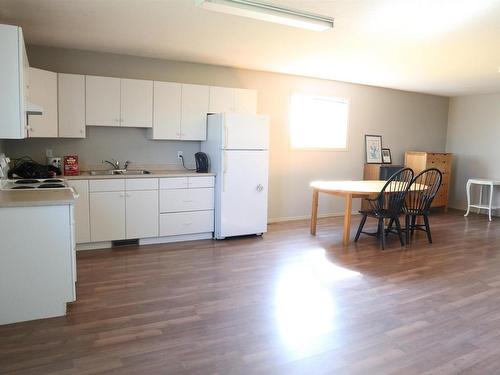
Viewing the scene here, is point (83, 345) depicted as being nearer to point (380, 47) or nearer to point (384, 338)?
point (384, 338)

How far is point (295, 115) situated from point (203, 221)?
2367 mm

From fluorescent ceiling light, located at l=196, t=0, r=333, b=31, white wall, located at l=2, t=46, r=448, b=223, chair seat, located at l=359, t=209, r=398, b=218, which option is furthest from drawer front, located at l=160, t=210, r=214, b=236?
fluorescent ceiling light, located at l=196, t=0, r=333, b=31

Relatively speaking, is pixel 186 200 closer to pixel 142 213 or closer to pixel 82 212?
pixel 142 213

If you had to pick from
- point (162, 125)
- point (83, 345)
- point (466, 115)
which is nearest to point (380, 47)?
point (162, 125)

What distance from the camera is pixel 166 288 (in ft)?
10.6

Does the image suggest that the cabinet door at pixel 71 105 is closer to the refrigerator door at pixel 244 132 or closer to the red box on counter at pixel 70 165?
the red box on counter at pixel 70 165

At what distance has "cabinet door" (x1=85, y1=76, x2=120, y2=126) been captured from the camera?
428 cm

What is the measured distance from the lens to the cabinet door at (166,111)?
4.61 meters

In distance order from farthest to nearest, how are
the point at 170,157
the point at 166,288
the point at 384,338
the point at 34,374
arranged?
the point at 170,157
the point at 166,288
the point at 384,338
the point at 34,374

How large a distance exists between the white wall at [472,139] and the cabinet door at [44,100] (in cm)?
717

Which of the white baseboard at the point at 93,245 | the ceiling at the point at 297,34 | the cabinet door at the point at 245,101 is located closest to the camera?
the ceiling at the point at 297,34

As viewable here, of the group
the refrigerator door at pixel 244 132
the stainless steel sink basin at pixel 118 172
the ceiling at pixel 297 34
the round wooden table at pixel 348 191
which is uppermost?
the ceiling at pixel 297 34

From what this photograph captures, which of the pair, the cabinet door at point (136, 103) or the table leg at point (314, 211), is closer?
the cabinet door at point (136, 103)

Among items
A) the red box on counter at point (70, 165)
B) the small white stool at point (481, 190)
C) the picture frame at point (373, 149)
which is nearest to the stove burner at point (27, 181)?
the red box on counter at point (70, 165)
